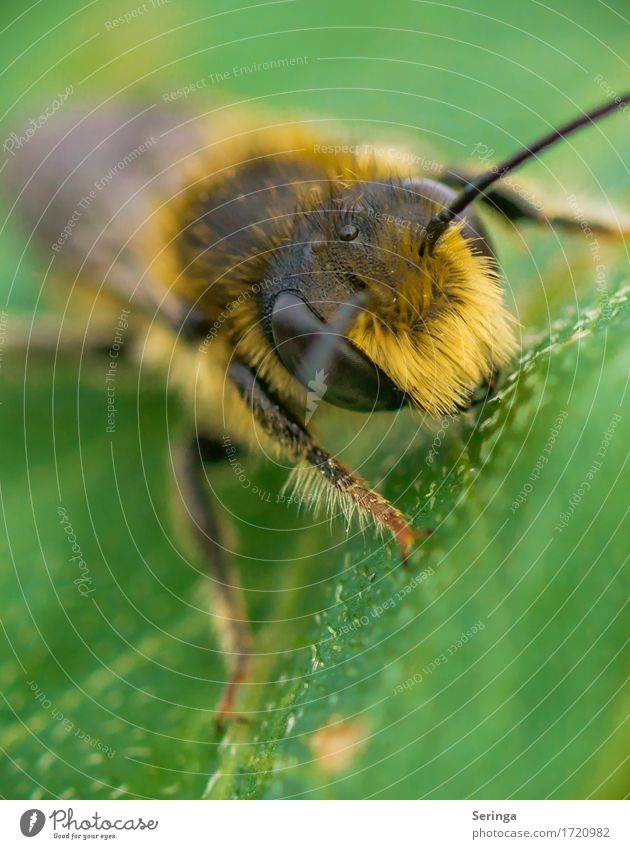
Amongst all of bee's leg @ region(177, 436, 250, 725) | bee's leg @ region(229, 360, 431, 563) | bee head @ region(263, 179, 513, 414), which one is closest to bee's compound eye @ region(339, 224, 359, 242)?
bee head @ region(263, 179, 513, 414)

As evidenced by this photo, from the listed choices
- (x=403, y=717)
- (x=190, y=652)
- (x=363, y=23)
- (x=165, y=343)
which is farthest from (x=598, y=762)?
(x=363, y=23)

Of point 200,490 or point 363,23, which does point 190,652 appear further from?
point 363,23

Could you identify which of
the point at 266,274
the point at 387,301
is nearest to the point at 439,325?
the point at 387,301

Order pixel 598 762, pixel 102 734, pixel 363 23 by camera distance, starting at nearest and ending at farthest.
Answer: pixel 598 762
pixel 102 734
pixel 363 23

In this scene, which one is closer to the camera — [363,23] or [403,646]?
[403,646]

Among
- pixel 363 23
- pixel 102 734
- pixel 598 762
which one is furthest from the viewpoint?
pixel 363 23

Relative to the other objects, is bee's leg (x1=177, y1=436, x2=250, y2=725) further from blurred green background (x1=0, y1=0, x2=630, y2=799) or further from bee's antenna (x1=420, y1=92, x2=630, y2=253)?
bee's antenna (x1=420, y1=92, x2=630, y2=253)

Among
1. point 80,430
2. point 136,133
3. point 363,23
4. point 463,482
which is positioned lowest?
point 463,482
